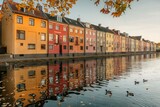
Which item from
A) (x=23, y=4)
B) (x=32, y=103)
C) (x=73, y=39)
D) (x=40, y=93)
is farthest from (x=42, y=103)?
(x=73, y=39)

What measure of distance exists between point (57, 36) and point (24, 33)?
44.6 feet

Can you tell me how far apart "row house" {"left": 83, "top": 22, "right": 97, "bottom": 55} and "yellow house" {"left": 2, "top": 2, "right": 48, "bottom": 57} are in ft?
82.8

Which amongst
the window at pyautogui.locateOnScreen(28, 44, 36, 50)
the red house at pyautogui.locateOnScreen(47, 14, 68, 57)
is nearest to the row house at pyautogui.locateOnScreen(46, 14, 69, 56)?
the red house at pyautogui.locateOnScreen(47, 14, 68, 57)

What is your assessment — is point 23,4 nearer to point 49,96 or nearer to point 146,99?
point 49,96

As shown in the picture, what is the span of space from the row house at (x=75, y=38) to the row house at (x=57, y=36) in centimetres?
256

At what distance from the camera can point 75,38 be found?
6894cm

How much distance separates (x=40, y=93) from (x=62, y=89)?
223cm

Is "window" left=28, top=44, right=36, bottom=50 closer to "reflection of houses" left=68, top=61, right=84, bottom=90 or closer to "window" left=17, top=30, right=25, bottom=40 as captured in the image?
"window" left=17, top=30, right=25, bottom=40

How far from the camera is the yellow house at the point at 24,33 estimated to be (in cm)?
4525

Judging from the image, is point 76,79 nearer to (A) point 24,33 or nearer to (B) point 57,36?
(A) point 24,33

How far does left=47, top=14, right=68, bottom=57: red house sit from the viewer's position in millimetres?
56500

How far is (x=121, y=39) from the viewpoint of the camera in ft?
380

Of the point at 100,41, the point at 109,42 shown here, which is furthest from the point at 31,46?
the point at 109,42

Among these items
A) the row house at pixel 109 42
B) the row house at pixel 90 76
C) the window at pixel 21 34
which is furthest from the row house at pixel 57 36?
the row house at pixel 109 42
